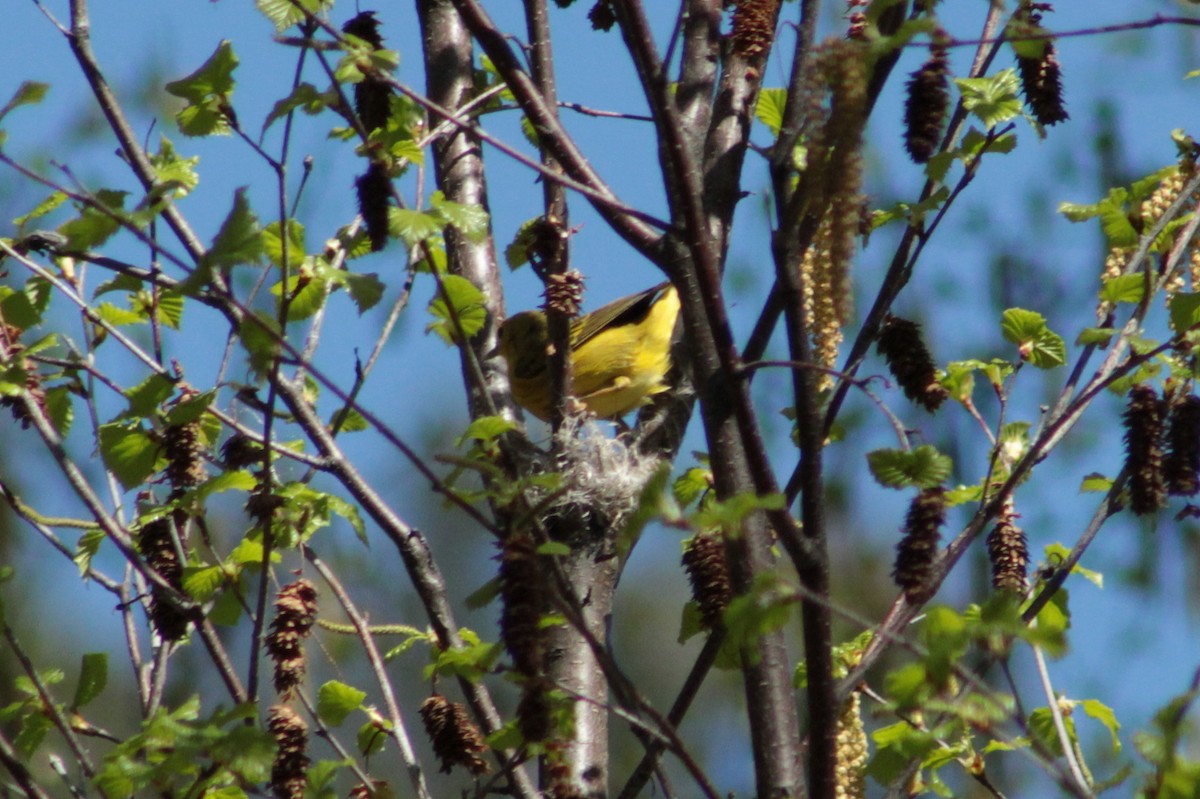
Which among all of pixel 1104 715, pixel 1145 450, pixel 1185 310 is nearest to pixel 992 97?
pixel 1185 310

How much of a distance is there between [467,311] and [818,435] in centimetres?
100

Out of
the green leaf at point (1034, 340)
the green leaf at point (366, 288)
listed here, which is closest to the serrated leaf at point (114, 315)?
the green leaf at point (366, 288)

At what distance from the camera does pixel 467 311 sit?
9.91 feet

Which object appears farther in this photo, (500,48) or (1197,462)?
(1197,462)

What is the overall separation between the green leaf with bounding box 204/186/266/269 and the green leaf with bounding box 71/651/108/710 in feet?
4.29

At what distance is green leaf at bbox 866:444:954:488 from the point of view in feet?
7.49

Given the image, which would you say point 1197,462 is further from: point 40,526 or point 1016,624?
point 40,526

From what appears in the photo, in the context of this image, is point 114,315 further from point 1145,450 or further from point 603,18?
point 1145,450

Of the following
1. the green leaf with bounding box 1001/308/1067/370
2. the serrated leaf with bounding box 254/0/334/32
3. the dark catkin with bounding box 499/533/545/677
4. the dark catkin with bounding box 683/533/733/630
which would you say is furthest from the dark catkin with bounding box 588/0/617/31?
the dark catkin with bounding box 499/533/545/677

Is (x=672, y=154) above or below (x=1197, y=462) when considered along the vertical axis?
above

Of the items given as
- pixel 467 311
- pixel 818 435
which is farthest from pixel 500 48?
pixel 818 435

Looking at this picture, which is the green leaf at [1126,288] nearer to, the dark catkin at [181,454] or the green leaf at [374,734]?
the green leaf at [374,734]

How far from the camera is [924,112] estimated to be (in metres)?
2.43

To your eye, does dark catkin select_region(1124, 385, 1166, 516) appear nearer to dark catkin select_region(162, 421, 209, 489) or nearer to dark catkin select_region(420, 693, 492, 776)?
dark catkin select_region(420, 693, 492, 776)
